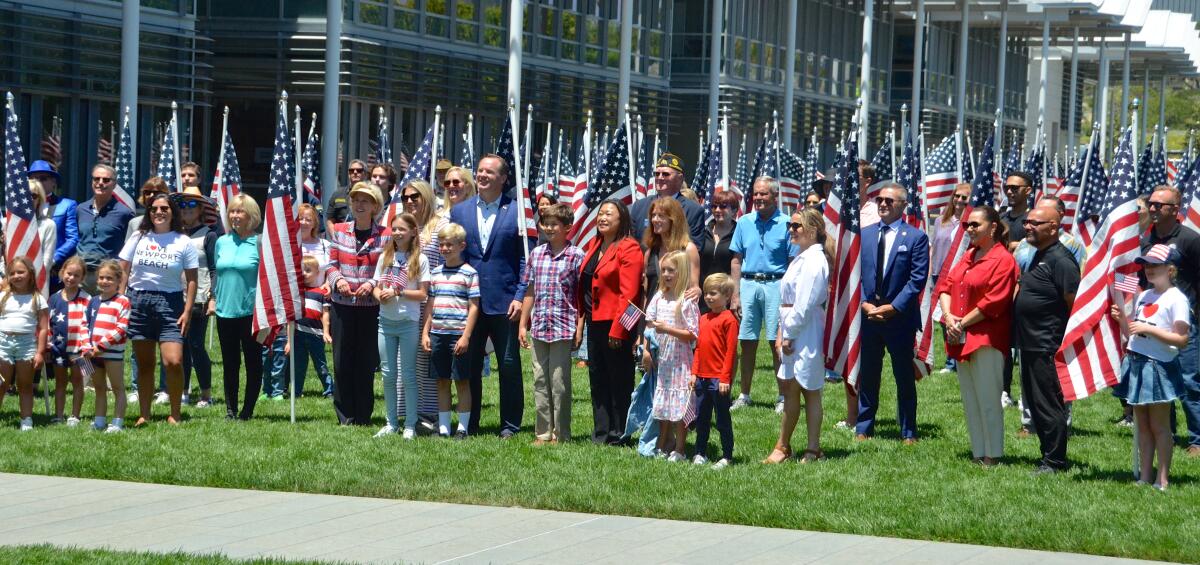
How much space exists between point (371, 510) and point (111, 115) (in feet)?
64.0

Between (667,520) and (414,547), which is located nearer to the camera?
(414,547)

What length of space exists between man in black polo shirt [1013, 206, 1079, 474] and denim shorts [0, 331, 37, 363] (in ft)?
23.5

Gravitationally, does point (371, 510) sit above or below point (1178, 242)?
below

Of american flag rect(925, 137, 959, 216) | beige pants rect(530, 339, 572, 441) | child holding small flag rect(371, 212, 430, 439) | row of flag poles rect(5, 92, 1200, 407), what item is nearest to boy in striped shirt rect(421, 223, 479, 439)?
child holding small flag rect(371, 212, 430, 439)

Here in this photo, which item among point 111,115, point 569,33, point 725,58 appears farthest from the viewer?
point 725,58

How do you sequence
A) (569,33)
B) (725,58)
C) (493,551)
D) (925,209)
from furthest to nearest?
(725,58) < (569,33) < (925,209) < (493,551)

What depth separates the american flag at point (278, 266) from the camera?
13.7 metres

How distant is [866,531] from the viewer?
31.5ft

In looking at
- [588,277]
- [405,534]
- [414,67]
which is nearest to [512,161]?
[588,277]

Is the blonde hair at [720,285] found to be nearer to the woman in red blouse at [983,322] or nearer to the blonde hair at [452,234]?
the woman in red blouse at [983,322]

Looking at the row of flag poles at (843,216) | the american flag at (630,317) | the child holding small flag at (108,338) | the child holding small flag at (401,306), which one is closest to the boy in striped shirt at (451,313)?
the child holding small flag at (401,306)

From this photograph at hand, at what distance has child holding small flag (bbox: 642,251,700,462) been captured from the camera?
11.8 m

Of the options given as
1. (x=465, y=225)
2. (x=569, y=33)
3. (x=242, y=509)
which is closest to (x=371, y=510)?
(x=242, y=509)

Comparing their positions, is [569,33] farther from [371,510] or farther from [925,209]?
[371,510]
